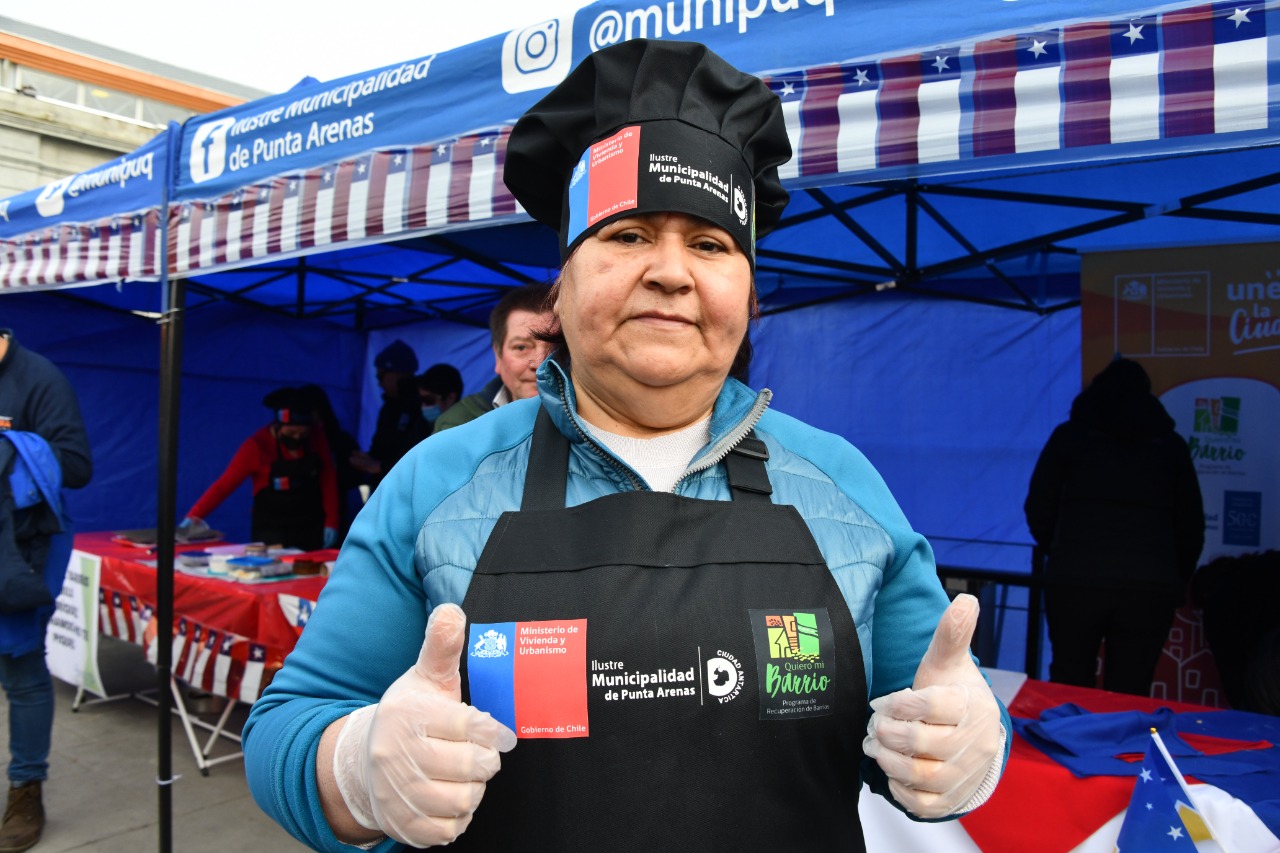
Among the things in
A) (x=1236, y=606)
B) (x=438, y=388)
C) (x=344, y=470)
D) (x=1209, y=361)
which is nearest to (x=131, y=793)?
(x=438, y=388)

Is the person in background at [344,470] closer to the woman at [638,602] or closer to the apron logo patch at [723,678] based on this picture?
the woman at [638,602]

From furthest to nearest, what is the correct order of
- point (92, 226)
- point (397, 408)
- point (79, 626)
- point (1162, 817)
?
point (397, 408) → point (79, 626) → point (92, 226) → point (1162, 817)

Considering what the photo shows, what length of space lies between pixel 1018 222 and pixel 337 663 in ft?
14.7

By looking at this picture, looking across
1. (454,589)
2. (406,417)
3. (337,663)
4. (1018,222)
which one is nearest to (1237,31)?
(454,589)

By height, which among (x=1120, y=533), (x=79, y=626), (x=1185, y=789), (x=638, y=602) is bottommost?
(x=79, y=626)

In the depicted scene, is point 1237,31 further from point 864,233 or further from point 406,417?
point 406,417

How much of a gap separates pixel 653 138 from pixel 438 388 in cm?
406

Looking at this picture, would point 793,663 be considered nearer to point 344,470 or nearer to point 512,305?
point 512,305

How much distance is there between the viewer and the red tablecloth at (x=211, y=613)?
12.4 ft

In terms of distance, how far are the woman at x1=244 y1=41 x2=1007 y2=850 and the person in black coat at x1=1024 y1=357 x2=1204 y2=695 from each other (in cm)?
283

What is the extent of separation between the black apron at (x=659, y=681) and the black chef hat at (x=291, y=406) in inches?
185

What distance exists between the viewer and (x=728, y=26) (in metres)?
1.91

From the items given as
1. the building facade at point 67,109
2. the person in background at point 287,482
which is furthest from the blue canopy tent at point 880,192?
the building facade at point 67,109

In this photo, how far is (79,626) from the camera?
4871 mm
